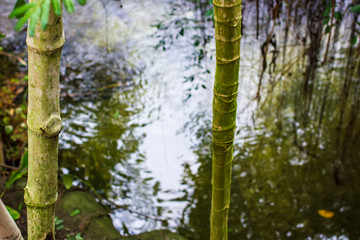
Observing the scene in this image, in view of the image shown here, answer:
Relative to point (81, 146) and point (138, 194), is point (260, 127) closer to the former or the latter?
point (138, 194)

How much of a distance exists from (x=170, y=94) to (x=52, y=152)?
263 cm

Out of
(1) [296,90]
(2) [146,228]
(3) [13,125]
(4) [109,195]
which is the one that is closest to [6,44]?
(3) [13,125]

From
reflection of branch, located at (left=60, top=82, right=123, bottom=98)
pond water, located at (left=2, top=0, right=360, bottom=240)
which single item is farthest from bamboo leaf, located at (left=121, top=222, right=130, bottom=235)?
reflection of branch, located at (left=60, top=82, right=123, bottom=98)

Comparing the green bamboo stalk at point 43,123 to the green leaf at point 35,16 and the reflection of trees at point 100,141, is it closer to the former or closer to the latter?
the green leaf at point 35,16

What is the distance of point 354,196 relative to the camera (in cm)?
249

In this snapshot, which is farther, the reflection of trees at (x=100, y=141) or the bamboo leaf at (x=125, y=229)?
A: the reflection of trees at (x=100, y=141)

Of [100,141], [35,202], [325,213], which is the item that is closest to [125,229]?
[100,141]

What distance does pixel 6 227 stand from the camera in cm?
83

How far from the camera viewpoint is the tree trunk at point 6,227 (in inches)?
32.1

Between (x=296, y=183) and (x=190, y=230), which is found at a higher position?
(x=296, y=183)

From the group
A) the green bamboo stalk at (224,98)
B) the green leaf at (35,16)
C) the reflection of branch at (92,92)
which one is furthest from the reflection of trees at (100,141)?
the green leaf at (35,16)

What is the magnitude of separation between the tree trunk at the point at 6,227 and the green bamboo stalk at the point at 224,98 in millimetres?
522

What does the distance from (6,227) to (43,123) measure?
0.90 feet

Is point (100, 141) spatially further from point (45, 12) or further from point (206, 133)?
point (45, 12)
